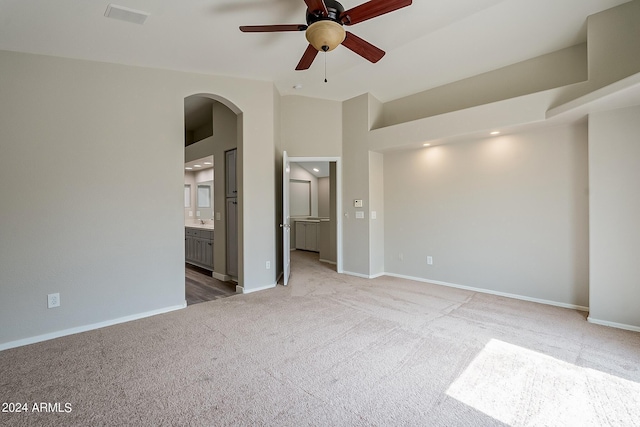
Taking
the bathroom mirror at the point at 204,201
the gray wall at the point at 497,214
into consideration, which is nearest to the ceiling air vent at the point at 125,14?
the gray wall at the point at 497,214

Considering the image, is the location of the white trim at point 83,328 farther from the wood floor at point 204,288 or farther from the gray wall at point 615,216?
the gray wall at point 615,216

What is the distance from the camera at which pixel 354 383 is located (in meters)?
1.96

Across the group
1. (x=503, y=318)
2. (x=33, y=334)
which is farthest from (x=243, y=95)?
(x=503, y=318)

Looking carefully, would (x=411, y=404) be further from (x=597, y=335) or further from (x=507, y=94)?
(x=507, y=94)

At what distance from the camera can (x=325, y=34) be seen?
211 centimetres

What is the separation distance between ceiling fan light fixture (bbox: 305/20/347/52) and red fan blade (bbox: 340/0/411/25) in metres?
0.09

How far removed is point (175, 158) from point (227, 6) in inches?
67.6

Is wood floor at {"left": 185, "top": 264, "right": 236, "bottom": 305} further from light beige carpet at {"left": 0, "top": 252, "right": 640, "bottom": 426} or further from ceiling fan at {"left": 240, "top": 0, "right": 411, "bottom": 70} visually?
ceiling fan at {"left": 240, "top": 0, "right": 411, "bottom": 70}

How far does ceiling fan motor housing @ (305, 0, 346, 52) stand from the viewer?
6.78 ft

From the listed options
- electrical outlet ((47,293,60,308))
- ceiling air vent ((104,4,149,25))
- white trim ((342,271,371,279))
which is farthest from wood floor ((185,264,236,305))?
ceiling air vent ((104,4,149,25))

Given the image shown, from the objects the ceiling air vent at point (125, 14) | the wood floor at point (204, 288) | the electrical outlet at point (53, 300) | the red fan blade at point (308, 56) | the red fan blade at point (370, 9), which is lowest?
the wood floor at point (204, 288)

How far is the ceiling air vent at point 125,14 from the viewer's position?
234cm

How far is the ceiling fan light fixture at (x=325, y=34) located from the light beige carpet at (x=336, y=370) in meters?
2.41

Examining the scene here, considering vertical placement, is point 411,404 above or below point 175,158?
below
